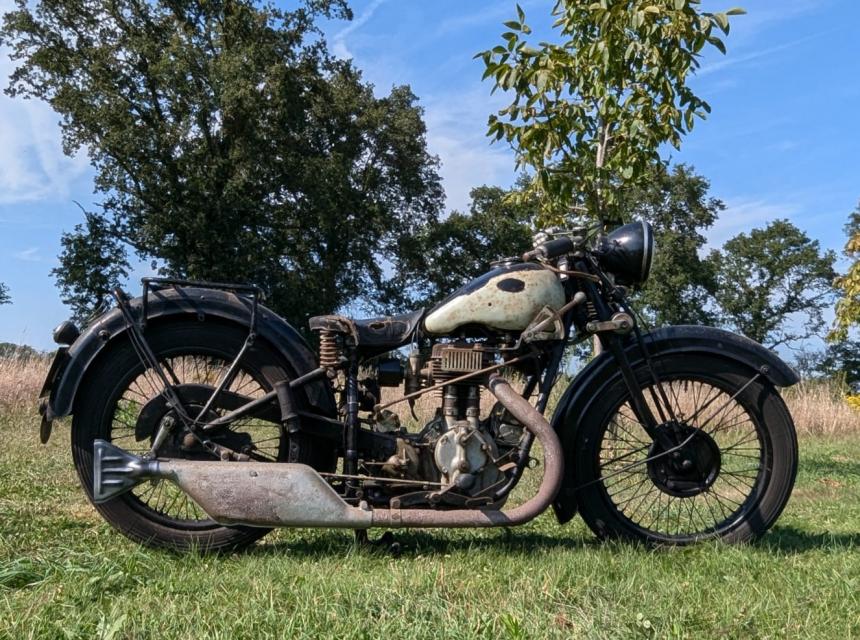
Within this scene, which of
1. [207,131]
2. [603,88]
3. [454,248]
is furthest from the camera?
[454,248]

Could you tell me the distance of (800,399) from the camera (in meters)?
12.4

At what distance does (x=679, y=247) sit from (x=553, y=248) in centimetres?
4036

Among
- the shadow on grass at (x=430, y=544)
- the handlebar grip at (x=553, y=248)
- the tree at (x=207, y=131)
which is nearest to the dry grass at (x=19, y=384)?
the shadow on grass at (x=430, y=544)

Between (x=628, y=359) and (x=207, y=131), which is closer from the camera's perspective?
(x=628, y=359)

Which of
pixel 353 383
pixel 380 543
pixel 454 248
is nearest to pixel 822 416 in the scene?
pixel 380 543

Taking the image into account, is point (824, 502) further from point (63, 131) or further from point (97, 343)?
point (63, 131)

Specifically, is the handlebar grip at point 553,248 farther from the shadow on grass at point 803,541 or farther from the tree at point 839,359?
the tree at point 839,359

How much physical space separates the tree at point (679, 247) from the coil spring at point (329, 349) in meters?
38.1

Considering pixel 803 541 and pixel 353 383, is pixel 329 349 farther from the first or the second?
pixel 803 541

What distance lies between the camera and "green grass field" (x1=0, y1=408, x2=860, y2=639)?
8.45ft

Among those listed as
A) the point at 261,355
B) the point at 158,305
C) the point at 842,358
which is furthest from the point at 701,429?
the point at 842,358

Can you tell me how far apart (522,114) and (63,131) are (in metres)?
24.1

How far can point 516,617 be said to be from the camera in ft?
8.73

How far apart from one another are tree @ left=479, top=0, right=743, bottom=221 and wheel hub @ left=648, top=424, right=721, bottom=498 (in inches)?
91.4
